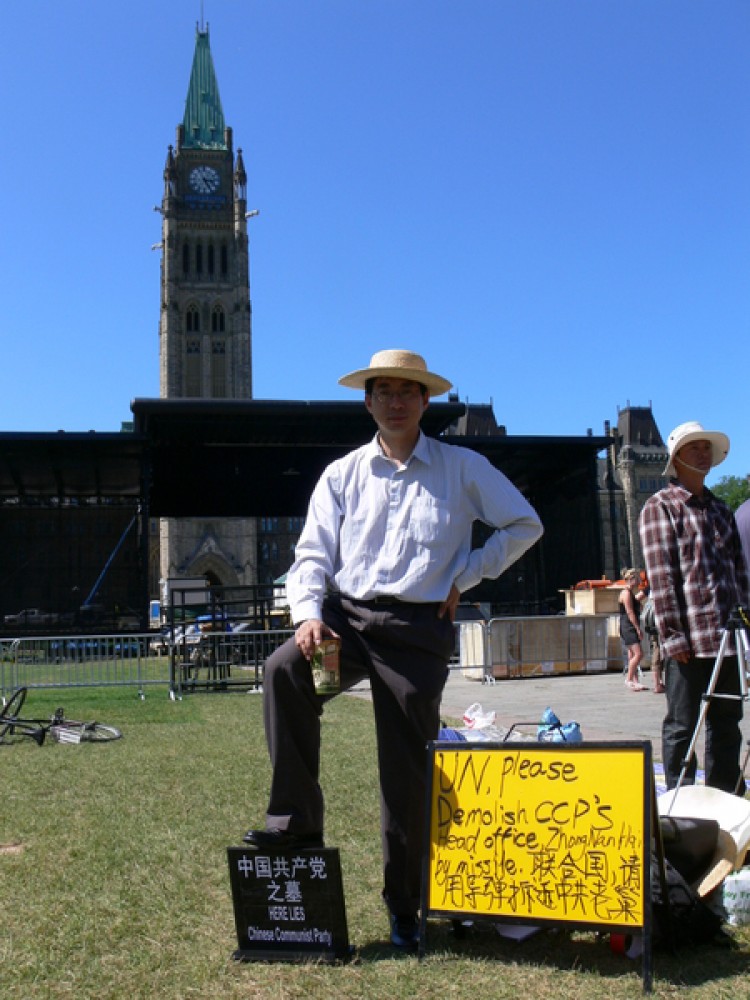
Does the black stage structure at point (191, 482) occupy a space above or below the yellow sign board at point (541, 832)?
above

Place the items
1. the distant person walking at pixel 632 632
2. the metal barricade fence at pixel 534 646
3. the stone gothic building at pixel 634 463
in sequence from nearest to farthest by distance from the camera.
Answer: the distant person walking at pixel 632 632 → the metal barricade fence at pixel 534 646 → the stone gothic building at pixel 634 463

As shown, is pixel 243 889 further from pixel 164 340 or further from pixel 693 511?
pixel 164 340

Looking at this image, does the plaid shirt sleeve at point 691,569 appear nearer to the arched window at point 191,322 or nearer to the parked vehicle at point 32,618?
the parked vehicle at point 32,618

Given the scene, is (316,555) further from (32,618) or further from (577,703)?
(32,618)

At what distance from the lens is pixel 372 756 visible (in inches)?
260

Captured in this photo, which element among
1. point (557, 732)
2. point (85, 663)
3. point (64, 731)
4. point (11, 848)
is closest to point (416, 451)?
point (11, 848)

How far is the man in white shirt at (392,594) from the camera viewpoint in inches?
111

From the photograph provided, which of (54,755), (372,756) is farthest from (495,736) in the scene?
(54,755)

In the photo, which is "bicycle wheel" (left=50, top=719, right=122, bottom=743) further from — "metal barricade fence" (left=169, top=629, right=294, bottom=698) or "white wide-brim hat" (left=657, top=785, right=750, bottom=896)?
"white wide-brim hat" (left=657, top=785, right=750, bottom=896)

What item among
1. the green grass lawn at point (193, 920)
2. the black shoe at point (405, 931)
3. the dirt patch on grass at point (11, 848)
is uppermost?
the black shoe at point (405, 931)

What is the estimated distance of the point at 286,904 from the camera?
2.73 metres

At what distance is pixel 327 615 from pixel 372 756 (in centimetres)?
382

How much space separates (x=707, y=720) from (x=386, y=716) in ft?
5.36

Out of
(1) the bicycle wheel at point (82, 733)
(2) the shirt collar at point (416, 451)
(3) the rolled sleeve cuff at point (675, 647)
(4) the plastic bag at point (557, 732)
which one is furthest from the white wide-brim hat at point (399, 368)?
(1) the bicycle wheel at point (82, 733)
